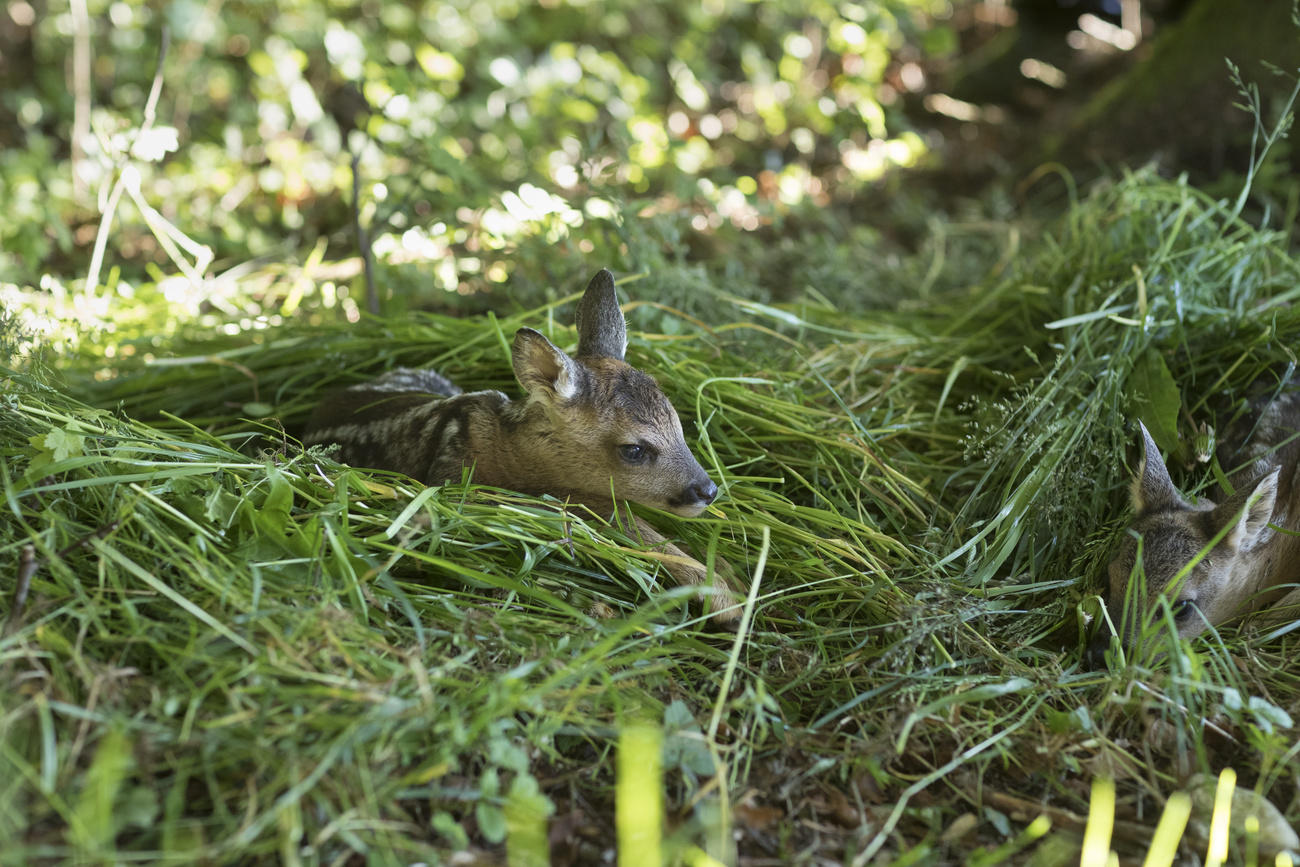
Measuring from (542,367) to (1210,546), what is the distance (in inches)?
92.1

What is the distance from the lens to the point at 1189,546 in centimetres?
351

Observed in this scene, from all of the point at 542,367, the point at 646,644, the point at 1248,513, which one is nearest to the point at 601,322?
the point at 542,367

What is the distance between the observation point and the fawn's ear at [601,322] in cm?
382

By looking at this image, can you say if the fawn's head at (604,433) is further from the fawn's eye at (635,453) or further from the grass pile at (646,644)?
the grass pile at (646,644)

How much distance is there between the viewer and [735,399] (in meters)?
4.13

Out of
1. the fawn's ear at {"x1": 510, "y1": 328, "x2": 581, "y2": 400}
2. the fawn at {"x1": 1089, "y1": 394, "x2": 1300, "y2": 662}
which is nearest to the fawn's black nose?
the fawn's ear at {"x1": 510, "y1": 328, "x2": 581, "y2": 400}

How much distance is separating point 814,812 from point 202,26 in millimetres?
7995

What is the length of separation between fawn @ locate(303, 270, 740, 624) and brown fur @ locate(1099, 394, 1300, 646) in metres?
1.48

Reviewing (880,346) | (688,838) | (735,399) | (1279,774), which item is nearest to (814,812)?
(688,838)

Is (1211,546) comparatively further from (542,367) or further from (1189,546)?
(542,367)

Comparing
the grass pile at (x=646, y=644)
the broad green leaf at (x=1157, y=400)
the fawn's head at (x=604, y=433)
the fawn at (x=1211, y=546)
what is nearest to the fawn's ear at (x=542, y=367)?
the fawn's head at (x=604, y=433)

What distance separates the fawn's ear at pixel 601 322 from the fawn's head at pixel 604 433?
0.04 metres

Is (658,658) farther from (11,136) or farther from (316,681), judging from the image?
(11,136)

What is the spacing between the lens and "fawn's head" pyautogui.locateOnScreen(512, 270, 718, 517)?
353 centimetres
